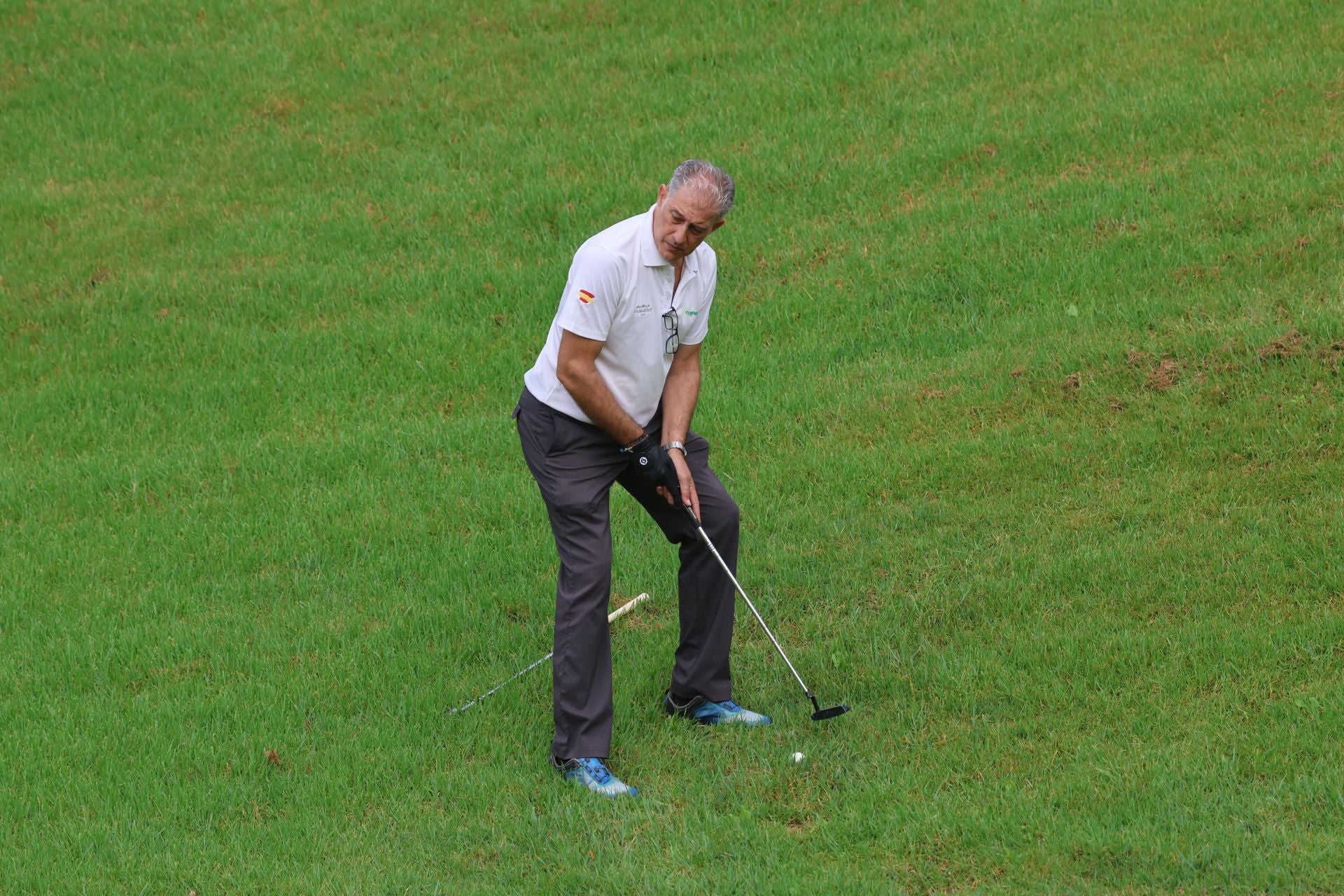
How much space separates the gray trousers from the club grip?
104 cm

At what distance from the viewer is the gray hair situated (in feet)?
18.1

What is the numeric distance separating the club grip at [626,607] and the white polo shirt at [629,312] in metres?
1.47

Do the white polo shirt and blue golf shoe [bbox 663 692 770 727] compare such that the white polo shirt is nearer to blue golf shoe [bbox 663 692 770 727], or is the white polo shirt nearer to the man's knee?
the man's knee

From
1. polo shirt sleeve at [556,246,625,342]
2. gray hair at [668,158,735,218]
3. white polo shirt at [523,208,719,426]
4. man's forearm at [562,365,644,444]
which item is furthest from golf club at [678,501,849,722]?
gray hair at [668,158,735,218]

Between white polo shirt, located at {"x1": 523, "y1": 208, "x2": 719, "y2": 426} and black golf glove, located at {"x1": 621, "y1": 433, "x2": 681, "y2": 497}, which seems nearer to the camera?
white polo shirt, located at {"x1": 523, "y1": 208, "x2": 719, "y2": 426}

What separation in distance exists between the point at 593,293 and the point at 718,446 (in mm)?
3500

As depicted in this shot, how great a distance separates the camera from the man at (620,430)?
5.55 metres

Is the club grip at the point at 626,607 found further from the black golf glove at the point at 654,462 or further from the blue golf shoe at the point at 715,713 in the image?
the black golf glove at the point at 654,462

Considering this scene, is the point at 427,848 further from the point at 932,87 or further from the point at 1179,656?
the point at 932,87

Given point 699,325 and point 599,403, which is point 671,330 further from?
point 599,403

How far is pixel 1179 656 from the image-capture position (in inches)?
237

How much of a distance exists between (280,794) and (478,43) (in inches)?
439

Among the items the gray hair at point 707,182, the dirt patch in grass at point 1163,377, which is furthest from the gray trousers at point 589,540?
the dirt patch in grass at point 1163,377

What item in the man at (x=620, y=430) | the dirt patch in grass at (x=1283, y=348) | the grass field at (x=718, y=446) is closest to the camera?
the grass field at (x=718, y=446)
